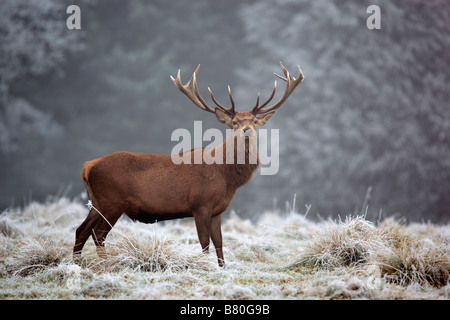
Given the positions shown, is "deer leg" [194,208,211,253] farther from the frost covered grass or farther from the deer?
the frost covered grass

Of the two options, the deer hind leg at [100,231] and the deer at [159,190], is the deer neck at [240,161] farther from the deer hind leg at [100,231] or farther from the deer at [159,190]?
the deer hind leg at [100,231]

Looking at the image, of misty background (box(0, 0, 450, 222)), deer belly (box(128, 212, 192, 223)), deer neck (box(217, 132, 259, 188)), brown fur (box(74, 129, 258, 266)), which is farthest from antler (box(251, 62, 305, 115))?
misty background (box(0, 0, 450, 222))

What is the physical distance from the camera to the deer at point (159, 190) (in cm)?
516

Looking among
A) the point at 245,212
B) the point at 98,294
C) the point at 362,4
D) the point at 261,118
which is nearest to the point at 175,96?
the point at 245,212

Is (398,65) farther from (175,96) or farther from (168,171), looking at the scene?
(168,171)

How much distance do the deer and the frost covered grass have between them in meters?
0.21

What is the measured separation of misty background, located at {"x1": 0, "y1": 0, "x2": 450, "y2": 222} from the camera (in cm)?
1625

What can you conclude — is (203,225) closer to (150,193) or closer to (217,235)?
(217,235)

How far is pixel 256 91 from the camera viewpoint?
1816 cm

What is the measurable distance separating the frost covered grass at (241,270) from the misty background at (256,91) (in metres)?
8.74

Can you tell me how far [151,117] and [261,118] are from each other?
16002 mm

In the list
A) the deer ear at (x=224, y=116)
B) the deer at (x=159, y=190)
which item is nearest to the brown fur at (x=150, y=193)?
the deer at (x=159, y=190)

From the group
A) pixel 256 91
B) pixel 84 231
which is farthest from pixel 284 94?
pixel 256 91

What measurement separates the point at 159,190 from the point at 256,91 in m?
13.3
